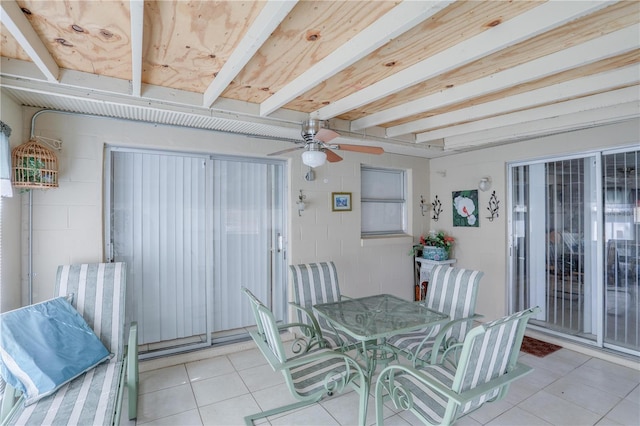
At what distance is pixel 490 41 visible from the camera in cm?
184

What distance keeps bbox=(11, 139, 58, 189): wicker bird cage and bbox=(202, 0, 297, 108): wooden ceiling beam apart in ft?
4.87

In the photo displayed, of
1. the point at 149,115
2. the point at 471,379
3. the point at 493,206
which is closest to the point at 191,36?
the point at 149,115

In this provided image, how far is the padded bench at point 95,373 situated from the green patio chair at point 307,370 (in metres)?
0.94

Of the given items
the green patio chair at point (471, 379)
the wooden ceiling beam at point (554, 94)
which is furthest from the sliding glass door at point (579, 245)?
the green patio chair at point (471, 379)

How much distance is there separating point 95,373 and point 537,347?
4360mm

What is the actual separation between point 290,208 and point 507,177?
2937mm

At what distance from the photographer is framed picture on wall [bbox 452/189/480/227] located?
4.64m

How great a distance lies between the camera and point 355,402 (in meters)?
2.67

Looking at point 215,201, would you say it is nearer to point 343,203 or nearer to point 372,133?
point 343,203

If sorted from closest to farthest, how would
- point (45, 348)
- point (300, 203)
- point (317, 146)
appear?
point (45, 348)
point (317, 146)
point (300, 203)

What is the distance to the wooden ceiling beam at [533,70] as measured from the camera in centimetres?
187

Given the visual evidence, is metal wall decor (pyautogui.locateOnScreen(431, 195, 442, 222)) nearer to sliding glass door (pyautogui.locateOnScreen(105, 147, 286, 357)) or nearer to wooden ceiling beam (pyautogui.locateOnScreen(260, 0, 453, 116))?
sliding glass door (pyautogui.locateOnScreen(105, 147, 286, 357))

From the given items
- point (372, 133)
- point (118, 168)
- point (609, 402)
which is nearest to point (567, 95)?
point (372, 133)

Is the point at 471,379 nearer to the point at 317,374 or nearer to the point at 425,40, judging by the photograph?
the point at 317,374
